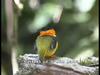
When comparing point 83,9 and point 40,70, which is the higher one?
point 83,9

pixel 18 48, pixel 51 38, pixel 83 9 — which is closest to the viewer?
pixel 51 38

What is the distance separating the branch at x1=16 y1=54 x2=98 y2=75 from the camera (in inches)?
26.9

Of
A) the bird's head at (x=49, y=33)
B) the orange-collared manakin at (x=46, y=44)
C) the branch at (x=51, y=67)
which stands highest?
the bird's head at (x=49, y=33)

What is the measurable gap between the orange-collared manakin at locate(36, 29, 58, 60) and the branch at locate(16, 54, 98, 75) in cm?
2

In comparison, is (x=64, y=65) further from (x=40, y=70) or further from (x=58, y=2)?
(x=58, y=2)

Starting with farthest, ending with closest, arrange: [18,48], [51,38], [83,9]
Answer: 1. [83,9]
2. [18,48]
3. [51,38]

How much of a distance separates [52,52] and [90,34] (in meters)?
0.32

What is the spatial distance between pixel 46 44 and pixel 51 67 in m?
0.05

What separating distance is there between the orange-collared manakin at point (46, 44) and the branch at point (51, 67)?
0.02 meters

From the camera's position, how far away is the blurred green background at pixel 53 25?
2.55 ft

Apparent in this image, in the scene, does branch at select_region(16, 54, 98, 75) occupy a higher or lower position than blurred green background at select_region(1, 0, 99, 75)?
lower

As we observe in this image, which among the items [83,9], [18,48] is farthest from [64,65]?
[83,9]

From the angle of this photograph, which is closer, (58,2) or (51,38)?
(51,38)

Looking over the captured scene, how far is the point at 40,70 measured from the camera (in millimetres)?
685
